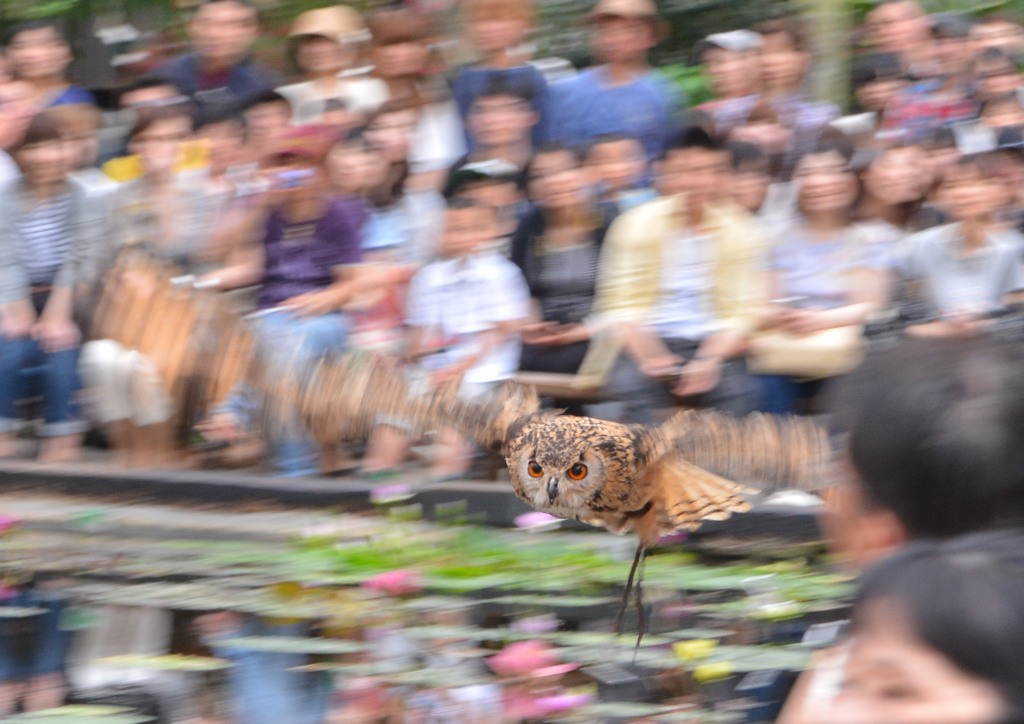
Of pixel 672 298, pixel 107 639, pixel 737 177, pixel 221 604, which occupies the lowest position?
pixel 107 639

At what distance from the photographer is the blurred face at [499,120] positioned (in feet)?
15.1

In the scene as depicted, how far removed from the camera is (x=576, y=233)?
424 cm

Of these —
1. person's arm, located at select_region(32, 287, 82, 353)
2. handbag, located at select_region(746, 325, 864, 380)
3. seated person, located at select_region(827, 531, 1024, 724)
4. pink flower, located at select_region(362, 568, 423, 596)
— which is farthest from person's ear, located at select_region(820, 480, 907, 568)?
person's arm, located at select_region(32, 287, 82, 353)

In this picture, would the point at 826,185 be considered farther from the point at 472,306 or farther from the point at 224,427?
the point at 224,427

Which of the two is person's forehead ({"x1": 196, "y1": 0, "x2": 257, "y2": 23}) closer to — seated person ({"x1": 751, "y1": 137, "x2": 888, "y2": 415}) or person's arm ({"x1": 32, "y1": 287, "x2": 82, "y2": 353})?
person's arm ({"x1": 32, "y1": 287, "x2": 82, "y2": 353})

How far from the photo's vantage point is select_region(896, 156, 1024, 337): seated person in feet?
12.7

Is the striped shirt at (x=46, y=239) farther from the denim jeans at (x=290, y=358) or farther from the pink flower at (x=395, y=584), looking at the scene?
the pink flower at (x=395, y=584)

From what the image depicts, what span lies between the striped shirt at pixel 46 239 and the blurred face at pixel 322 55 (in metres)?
1.01

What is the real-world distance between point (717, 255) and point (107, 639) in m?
1.93

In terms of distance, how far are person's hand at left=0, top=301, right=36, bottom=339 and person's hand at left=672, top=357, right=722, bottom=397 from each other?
2.09 metres

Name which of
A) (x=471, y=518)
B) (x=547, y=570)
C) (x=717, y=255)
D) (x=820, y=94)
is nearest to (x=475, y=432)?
(x=471, y=518)

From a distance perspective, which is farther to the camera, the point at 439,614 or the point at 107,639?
the point at 107,639

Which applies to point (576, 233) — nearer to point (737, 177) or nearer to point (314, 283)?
point (737, 177)

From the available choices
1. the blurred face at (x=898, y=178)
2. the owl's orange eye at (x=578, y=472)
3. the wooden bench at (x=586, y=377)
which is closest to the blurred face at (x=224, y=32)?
the wooden bench at (x=586, y=377)
